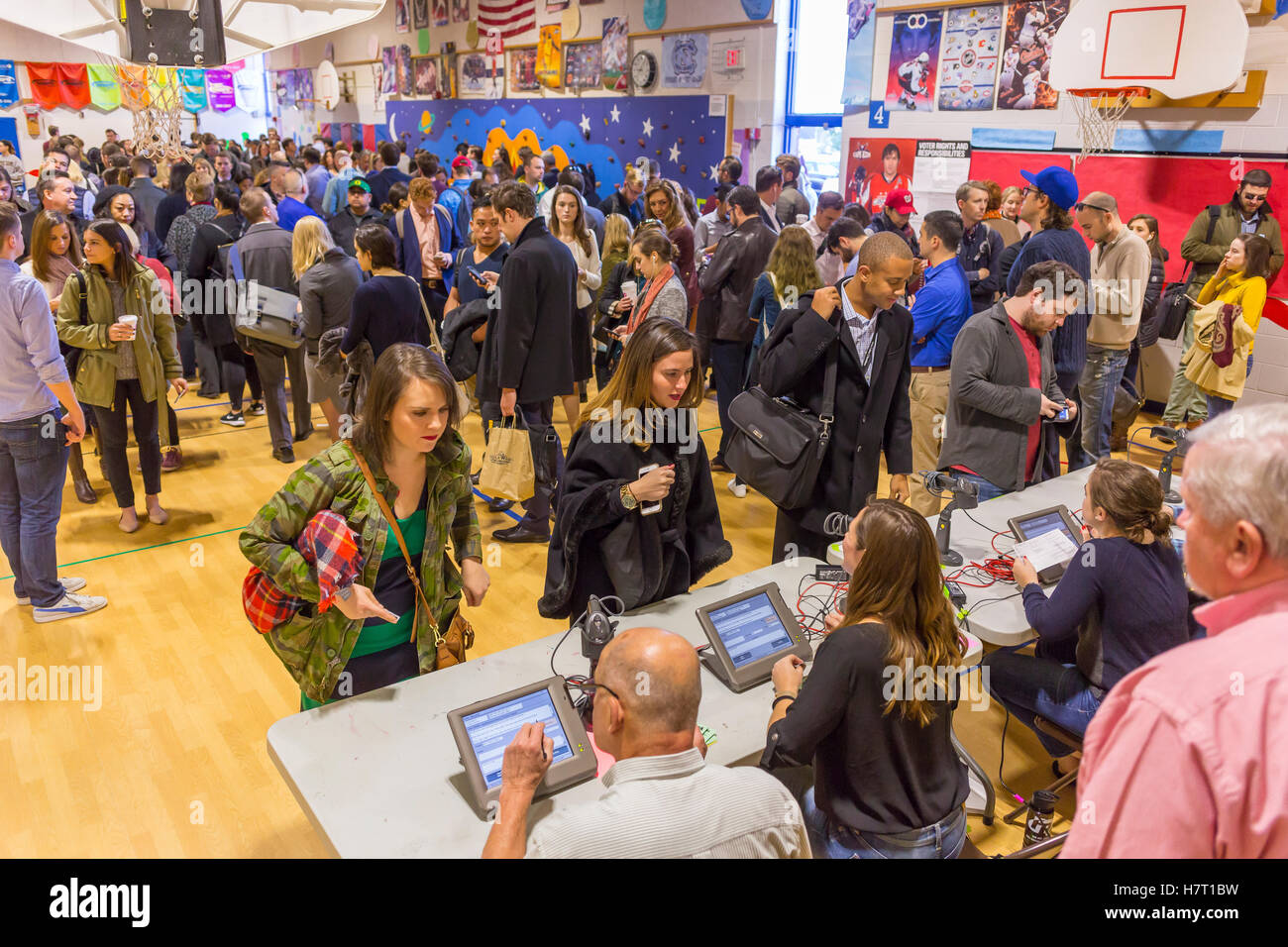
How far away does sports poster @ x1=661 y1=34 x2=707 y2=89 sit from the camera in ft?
37.4

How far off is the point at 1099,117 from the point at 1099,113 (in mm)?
32

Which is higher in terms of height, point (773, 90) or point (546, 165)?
point (773, 90)

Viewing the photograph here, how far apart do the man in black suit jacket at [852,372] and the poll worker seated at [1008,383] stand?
453mm

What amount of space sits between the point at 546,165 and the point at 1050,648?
8618mm

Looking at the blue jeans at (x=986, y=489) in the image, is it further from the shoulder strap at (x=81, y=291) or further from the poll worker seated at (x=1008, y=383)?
the shoulder strap at (x=81, y=291)

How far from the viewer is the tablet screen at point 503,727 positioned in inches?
81.4

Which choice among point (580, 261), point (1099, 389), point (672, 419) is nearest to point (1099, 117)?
point (1099, 389)

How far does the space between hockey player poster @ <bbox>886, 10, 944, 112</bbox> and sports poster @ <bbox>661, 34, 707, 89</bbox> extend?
116 inches

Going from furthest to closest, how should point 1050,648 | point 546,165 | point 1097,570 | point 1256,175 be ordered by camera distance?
point 546,165 < point 1256,175 < point 1050,648 < point 1097,570

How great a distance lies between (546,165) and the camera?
10.3 metres

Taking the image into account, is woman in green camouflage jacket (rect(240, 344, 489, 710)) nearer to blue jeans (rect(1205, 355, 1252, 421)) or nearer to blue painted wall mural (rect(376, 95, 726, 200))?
blue jeans (rect(1205, 355, 1252, 421))
